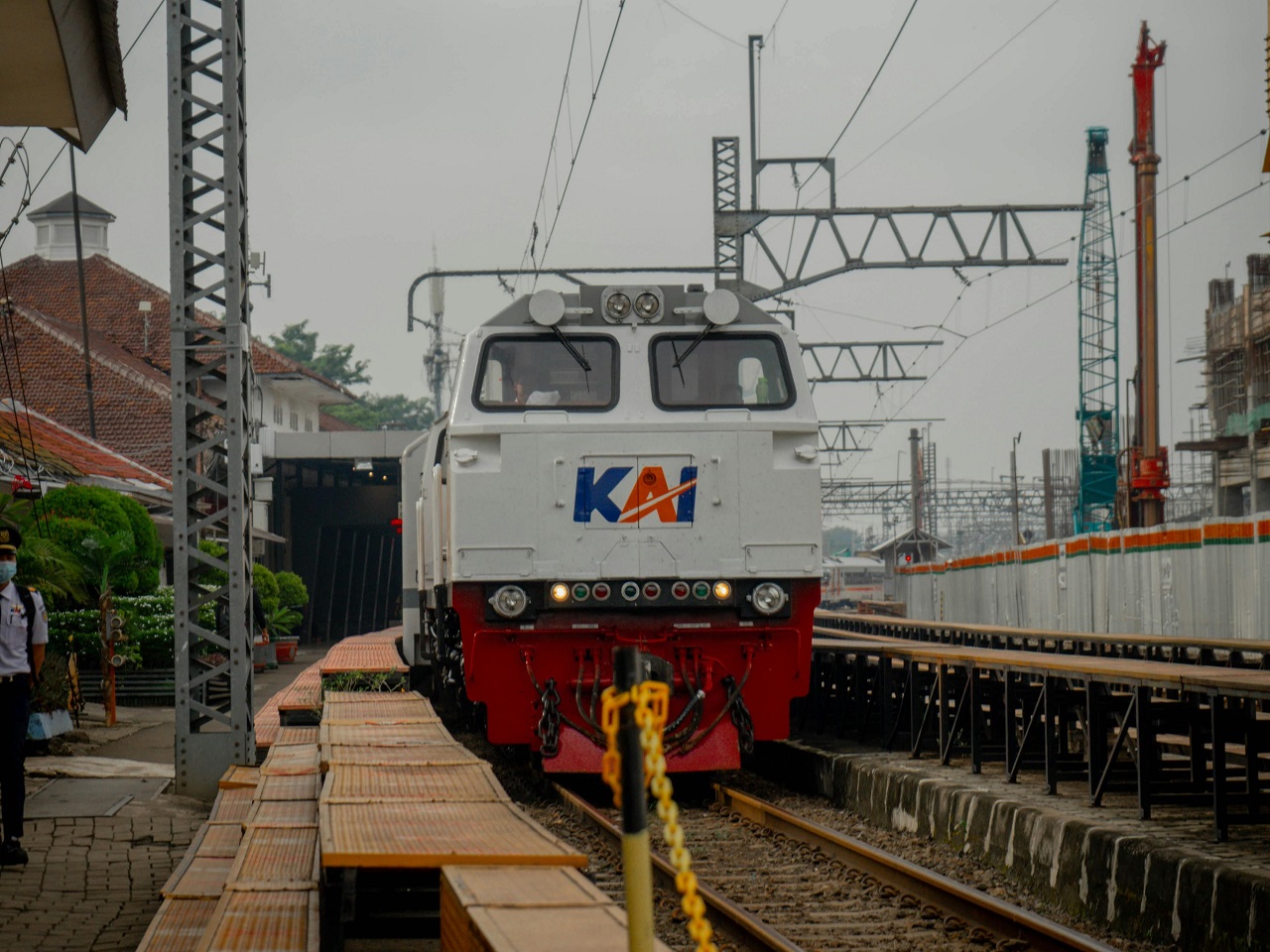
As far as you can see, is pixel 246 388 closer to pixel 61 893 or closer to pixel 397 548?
pixel 61 893

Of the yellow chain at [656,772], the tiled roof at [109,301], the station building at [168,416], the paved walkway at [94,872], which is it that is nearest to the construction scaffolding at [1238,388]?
the station building at [168,416]

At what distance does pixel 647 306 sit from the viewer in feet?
38.8

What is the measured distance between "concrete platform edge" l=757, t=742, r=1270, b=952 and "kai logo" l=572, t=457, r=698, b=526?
2.45m

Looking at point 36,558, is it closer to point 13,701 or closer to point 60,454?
point 13,701

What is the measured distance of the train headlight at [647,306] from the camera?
38.7ft

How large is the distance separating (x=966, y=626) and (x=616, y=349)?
10368 millimetres

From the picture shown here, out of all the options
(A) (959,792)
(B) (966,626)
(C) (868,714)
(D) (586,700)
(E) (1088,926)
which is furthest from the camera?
(B) (966,626)

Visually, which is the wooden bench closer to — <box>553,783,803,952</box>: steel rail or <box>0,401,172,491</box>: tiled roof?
<box>553,783,803,952</box>: steel rail

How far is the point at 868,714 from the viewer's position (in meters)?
14.5

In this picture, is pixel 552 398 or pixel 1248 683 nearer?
pixel 1248 683

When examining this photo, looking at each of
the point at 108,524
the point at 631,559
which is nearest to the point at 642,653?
the point at 631,559

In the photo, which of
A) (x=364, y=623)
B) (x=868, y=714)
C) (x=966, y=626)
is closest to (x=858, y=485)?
(x=364, y=623)

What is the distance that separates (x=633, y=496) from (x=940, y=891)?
152 inches

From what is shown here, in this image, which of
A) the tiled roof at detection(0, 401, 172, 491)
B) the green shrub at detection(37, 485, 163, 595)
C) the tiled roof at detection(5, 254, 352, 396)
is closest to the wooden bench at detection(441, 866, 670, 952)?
the tiled roof at detection(0, 401, 172, 491)
